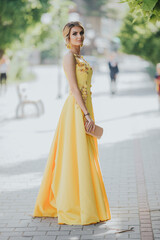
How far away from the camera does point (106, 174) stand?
24.1ft

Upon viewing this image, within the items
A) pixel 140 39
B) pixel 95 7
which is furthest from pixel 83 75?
pixel 95 7

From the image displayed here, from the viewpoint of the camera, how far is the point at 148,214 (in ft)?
17.2

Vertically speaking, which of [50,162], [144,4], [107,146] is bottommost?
[107,146]

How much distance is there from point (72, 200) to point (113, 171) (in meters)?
2.80

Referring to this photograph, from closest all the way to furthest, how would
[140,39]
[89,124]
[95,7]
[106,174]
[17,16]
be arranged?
[89,124]
[106,174]
[17,16]
[140,39]
[95,7]

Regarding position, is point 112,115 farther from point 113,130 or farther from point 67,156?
point 67,156

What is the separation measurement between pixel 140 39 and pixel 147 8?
18.9 m

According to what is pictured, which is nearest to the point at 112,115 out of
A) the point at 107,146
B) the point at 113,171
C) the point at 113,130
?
the point at 113,130

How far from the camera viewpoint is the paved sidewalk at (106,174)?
475cm

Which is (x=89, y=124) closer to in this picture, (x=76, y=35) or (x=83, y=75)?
(x=83, y=75)

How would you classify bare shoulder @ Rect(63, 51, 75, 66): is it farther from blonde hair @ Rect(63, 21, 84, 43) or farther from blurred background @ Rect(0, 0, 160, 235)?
blurred background @ Rect(0, 0, 160, 235)

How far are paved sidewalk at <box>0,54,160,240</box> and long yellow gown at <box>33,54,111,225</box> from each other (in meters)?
0.15

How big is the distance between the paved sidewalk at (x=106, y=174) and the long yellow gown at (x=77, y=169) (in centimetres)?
15

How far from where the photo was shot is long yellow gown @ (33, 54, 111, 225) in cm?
A: 476
